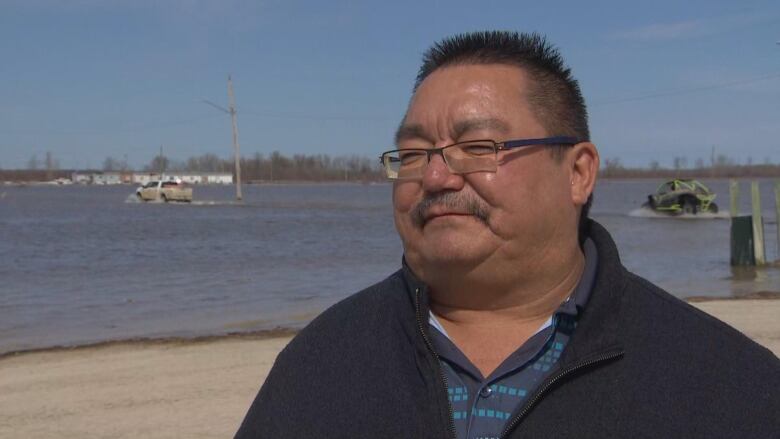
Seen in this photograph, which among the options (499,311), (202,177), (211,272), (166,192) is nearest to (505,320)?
(499,311)

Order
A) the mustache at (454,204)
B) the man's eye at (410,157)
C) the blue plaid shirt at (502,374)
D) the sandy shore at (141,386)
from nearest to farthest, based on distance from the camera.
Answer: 1. the blue plaid shirt at (502,374)
2. the mustache at (454,204)
3. the man's eye at (410,157)
4. the sandy shore at (141,386)

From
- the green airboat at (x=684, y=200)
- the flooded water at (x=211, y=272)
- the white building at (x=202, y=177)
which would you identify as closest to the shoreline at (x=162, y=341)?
the flooded water at (x=211, y=272)

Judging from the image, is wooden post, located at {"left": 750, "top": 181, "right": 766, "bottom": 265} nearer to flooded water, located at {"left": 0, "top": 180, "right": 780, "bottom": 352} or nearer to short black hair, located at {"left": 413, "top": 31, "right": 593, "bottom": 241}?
flooded water, located at {"left": 0, "top": 180, "right": 780, "bottom": 352}

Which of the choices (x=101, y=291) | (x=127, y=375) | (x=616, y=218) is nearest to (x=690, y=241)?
(x=616, y=218)

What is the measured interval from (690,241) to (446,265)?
30.3m

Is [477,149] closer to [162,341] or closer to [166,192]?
[162,341]

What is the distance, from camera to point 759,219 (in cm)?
2094

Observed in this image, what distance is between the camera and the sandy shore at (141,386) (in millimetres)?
6398

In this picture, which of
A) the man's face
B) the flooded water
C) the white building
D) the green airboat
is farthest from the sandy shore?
the white building

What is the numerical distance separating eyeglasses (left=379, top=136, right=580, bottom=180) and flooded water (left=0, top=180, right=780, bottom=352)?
32.6ft

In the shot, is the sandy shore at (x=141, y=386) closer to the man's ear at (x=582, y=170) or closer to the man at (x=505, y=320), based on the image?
the man at (x=505, y=320)

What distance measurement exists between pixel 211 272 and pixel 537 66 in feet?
63.8

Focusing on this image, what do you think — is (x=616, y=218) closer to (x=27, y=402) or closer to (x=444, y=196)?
(x=27, y=402)

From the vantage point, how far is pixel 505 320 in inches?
89.7
